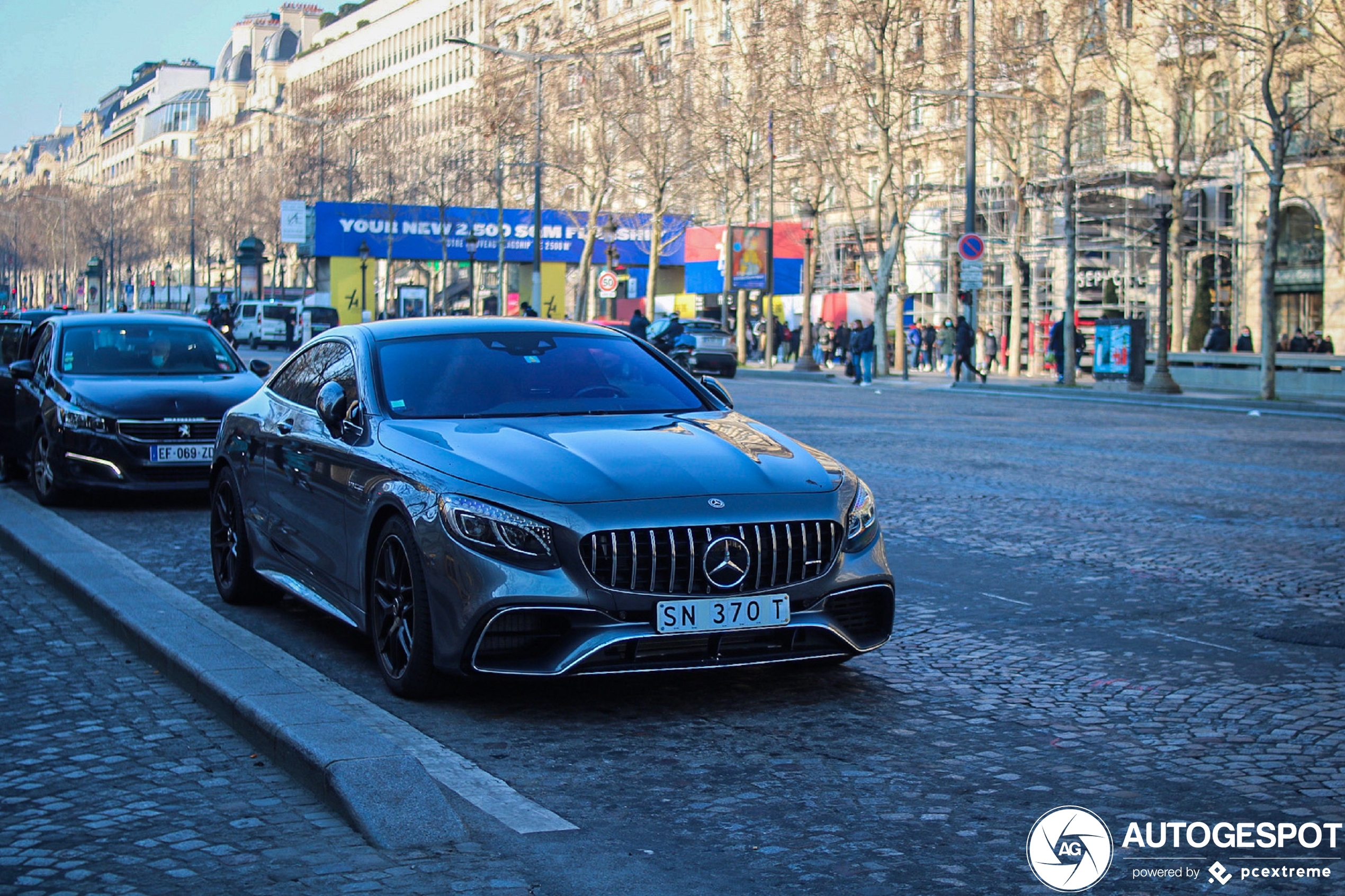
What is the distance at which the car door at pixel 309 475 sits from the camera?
258 inches

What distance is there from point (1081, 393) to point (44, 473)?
24198mm

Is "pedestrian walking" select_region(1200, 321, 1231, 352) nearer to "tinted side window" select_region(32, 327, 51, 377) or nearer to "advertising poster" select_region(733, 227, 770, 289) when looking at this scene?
"advertising poster" select_region(733, 227, 770, 289)

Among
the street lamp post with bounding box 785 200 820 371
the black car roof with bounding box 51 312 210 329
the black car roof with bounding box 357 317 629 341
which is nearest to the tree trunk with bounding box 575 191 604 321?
the street lamp post with bounding box 785 200 820 371

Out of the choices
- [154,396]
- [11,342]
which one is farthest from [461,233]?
[154,396]

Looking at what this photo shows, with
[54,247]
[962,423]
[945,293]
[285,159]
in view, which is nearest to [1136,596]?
[962,423]

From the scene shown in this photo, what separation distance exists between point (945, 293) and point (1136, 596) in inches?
1996

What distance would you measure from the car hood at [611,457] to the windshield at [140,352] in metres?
7.36

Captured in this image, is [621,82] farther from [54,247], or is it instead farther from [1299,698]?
[54,247]

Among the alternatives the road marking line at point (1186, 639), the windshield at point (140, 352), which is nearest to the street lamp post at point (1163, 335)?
the windshield at point (140, 352)

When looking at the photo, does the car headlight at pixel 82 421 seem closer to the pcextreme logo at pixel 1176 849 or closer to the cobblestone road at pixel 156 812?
the cobblestone road at pixel 156 812

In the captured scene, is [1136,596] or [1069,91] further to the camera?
[1069,91]

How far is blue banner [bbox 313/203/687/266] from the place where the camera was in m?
64.6

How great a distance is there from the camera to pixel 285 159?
92.2 metres

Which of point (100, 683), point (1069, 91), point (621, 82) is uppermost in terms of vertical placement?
point (621, 82)
